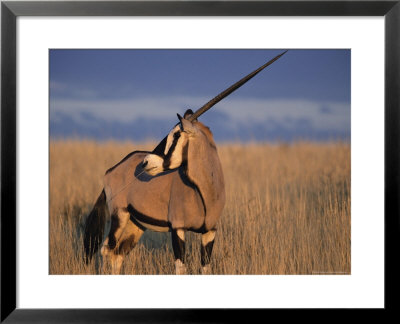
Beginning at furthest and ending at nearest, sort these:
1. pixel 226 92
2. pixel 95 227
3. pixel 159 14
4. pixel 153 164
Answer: pixel 95 227, pixel 226 92, pixel 153 164, pixel 159 14

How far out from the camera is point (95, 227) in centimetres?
455

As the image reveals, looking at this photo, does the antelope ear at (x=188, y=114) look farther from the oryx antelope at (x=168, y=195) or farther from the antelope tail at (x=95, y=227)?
the antelope tail at (x=95, y=227)

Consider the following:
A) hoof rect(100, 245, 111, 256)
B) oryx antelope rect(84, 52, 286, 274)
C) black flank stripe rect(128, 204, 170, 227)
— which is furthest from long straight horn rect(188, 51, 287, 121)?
hoof rect(100, 245, 111, 256)

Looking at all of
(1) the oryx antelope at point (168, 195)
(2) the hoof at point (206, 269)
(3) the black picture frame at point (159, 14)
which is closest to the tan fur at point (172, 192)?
(1) the oryx antelope at point (168, 195)

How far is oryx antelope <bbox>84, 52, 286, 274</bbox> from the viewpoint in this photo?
4320 mm

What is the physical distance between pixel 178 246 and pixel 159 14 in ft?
5.70

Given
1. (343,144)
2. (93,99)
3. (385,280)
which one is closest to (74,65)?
(93,99)

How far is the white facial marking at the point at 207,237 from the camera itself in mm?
4406

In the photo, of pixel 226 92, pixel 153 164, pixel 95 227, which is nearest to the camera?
pixel 153 164

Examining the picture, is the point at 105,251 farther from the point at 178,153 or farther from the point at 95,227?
the point at 178,153

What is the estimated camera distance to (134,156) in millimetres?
4523

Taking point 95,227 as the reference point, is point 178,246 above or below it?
below

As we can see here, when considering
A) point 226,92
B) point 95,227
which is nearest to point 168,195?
point 95,227

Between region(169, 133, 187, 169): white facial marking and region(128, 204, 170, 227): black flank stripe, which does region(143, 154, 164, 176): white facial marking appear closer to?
region(169, 133, 187, 169): white facial marking
